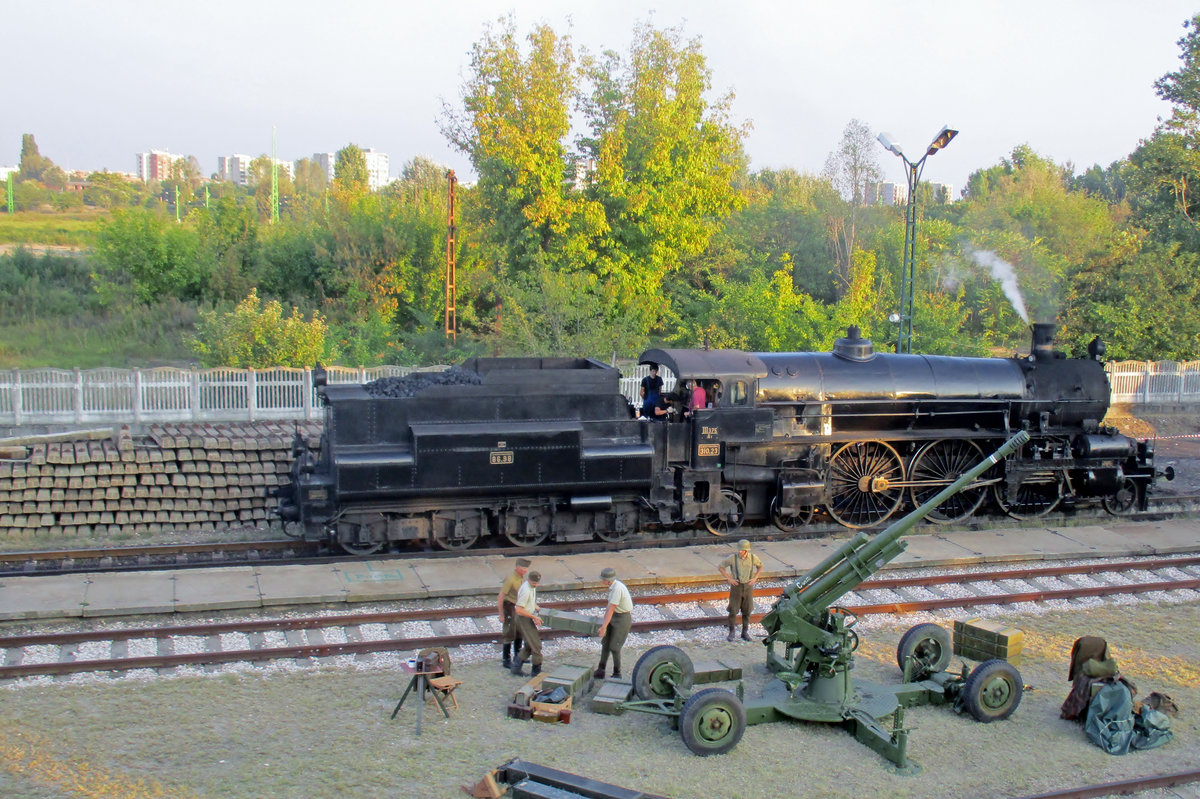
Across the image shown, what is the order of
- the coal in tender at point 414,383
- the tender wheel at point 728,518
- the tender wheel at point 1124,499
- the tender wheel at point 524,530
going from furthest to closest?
1. the tender wheel at point 1124,499
2. the tender wheel at point 728,518
3. the tender wheel at point 524,530
4. the coal in tender at point 414,383

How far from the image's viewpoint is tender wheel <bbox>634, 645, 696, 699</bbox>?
904 cm

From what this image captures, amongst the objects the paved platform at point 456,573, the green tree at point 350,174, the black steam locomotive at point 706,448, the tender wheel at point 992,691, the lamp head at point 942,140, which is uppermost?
the green tree at point 350,174

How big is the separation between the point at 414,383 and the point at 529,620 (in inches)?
215

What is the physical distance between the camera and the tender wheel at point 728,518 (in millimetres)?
15281

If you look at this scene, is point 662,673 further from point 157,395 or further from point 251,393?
point 157,395

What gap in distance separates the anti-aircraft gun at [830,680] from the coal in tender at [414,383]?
6.02 metres

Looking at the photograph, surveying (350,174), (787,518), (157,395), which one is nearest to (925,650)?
(787,518)

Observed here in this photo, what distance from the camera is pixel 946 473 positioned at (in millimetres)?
16516

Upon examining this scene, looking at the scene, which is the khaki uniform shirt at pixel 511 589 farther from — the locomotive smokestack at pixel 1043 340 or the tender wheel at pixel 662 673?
the locomotive smokestack at pixel 1043 340

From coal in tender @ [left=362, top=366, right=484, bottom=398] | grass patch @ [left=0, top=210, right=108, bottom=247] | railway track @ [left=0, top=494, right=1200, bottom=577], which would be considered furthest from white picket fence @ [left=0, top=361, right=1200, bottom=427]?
grass patch @ [left=0, top=210, right=108, bottom=247]

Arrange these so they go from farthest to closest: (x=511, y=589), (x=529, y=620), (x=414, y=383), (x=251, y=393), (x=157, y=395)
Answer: (x=251, y=393)
(x=157, y=395)
(x=414, y=383)
(x=511, y=589)
(x=529, y=620)

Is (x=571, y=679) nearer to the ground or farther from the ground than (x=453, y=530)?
nearer to the ground

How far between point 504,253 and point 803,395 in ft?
65.9

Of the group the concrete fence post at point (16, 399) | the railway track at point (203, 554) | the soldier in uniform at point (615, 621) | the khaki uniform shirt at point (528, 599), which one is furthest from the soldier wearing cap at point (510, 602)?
the concrete fence post at point (16, 399)
